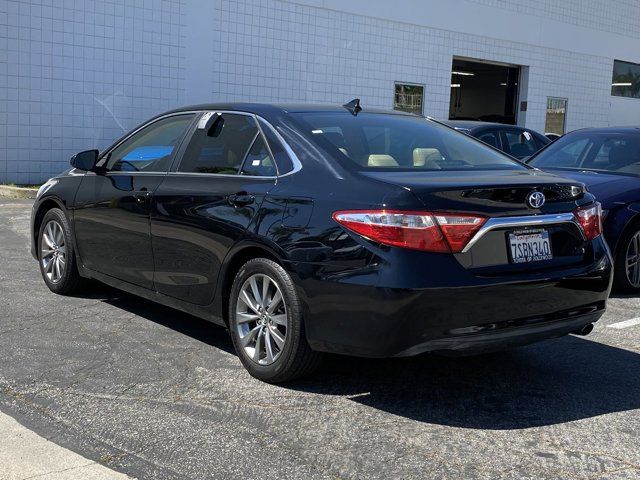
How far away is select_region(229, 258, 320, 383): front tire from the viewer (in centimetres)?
421

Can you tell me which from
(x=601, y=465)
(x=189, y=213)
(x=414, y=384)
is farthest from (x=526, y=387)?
(x=189, y=213)

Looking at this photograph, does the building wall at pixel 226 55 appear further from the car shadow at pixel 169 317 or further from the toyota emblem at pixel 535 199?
the toyota emblem at pixel 535 199

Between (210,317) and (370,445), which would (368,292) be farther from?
(210,317)

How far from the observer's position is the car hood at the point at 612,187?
271 inches

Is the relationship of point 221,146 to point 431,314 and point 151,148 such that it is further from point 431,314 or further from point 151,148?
point 431,314

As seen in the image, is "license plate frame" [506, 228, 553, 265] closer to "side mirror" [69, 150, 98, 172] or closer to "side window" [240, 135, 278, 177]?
"side window" [240, 135, 278, 177]

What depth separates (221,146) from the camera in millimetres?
5043

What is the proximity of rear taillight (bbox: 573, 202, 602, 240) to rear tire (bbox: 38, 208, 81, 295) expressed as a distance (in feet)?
12.9

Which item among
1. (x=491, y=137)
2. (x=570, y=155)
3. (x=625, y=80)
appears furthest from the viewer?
(x=625, y=80)

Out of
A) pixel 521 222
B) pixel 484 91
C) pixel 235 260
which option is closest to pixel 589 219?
pixel 521 222

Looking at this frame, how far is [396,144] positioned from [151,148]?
199 cm

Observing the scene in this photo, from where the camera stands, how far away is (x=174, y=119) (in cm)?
559

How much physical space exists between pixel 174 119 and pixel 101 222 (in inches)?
37.9

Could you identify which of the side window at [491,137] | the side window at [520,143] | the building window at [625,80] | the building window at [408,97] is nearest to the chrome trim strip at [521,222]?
the side window at [491,137]
